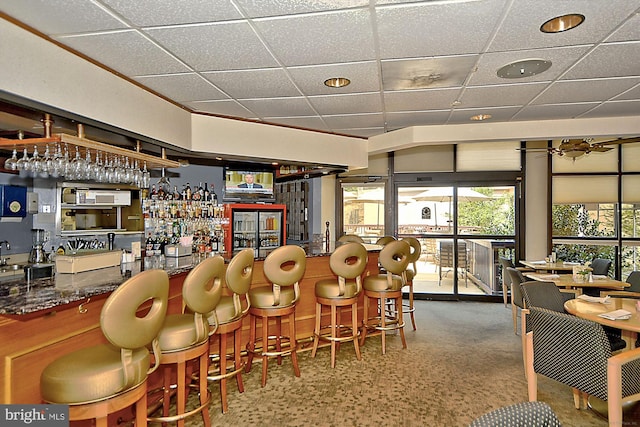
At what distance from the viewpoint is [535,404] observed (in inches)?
52.7

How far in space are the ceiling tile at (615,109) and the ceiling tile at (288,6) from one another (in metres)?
3.51

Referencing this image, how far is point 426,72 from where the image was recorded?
3.28 metres

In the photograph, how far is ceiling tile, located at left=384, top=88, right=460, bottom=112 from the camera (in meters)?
3.80

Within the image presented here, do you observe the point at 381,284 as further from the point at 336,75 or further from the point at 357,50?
the point at 357,50

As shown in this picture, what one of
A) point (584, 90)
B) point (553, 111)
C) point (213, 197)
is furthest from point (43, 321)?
point (553, 111)

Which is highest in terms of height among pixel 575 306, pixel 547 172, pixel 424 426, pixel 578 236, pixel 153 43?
pixel 153 43

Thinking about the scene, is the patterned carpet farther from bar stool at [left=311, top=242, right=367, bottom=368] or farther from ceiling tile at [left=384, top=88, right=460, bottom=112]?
ceiling tile at [left=384, top=88, right=460, bottom=112]

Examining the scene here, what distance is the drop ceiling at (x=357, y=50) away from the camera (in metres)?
2.27

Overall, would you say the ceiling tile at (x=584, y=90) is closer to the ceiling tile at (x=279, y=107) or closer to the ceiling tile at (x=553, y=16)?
the ceiling tile at (x=553, y=16)

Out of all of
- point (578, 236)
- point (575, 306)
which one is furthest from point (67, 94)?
point (578, 236)

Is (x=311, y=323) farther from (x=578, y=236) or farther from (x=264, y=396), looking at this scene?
(x=578, y=236)

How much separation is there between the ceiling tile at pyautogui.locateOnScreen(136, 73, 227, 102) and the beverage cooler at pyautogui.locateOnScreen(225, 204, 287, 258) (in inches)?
83.5

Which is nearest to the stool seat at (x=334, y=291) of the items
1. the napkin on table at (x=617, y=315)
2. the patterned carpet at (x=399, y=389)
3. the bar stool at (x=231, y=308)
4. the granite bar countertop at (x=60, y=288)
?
the patterned carpet at (x=399, y=389)

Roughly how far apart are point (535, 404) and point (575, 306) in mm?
2686
